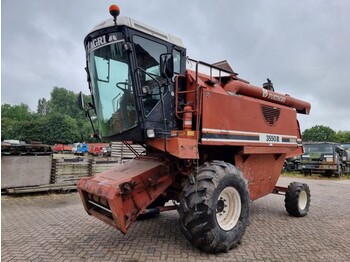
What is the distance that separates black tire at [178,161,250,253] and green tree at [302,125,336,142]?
7992 centimetres

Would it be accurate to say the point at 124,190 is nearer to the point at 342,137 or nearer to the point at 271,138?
the point at 271,138

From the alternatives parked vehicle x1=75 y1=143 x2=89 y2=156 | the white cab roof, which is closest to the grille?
the white cab roof

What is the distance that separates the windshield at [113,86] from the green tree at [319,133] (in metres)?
80.7

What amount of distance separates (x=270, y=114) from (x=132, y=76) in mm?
3484

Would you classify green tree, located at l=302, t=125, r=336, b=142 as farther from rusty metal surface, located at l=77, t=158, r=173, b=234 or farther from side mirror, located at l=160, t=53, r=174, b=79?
side mirror, located at l=160, t=53, r=174, b=79

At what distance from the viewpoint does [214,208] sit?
4.07 meters

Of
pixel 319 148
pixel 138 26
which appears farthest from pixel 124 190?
pixel 319 148

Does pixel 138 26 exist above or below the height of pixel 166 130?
above

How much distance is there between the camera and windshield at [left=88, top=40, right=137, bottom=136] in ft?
14.7

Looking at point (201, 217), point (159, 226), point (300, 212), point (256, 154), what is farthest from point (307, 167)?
point (201, 217)

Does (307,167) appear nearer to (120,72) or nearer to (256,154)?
(256,154)

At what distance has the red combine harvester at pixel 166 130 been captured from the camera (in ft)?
13.5

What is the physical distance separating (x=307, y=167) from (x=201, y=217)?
15102 mm

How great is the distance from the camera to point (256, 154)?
5.98 metres
